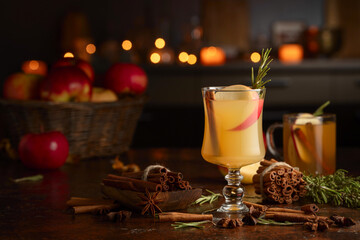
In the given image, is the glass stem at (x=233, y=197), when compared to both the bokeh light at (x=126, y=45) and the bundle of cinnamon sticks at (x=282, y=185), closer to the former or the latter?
the bundle of cinnamon sticks at (x=282, y=185)

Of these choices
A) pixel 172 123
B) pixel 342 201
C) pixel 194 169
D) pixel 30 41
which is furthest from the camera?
pixel 30 41

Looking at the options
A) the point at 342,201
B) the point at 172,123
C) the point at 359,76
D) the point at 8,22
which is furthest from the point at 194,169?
the point at 8,22

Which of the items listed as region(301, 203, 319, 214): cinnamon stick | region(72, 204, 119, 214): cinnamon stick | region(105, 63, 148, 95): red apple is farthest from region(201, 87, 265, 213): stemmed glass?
region(105, 63, 148, 95): red apple

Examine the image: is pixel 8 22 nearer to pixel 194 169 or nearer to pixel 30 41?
pixel 30 41

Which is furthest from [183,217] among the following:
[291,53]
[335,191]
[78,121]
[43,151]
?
[291,53]

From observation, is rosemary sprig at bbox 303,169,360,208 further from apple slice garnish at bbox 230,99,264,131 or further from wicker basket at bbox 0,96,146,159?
wicker basket at bbox 0,96,146,159

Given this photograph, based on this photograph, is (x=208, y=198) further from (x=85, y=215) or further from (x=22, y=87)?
(x=22, y=87)

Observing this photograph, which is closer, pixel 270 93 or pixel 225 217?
pixel 225 217
